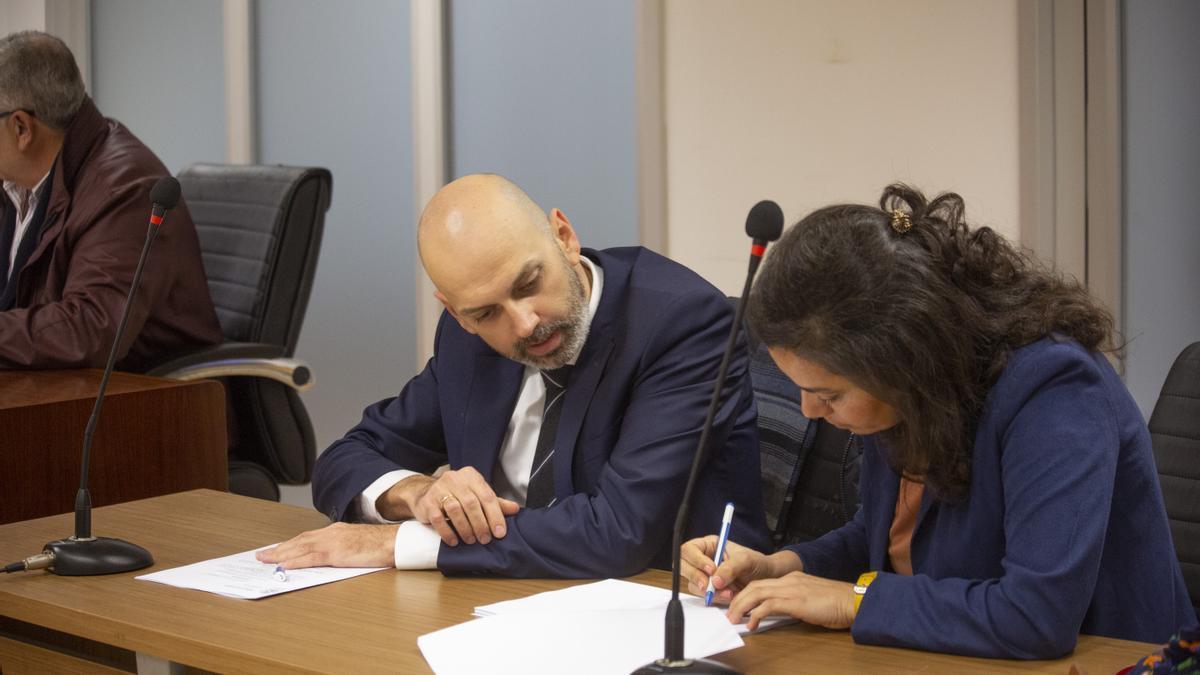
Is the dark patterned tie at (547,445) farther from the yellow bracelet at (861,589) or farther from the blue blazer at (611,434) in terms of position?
the yellow bracelet at (861,589)

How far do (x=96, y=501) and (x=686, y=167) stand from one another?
208 centimetres

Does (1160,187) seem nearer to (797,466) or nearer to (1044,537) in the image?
(797,466)

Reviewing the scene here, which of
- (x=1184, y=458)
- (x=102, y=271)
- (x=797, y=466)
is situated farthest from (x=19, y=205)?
(x=1184, y=458)

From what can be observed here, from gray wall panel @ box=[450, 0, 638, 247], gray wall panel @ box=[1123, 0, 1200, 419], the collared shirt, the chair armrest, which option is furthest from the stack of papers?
gray wall panel @ box=[450, 0, 638, 247]

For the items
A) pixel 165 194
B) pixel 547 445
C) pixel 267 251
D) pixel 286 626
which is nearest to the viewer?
pixel 286 626

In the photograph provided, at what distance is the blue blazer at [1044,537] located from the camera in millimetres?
1383

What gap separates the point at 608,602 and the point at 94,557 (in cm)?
71

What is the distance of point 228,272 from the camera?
326 cm

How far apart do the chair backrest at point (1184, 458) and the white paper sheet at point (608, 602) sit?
0.73 meters

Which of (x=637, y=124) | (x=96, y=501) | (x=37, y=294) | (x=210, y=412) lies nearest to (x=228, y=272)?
(x=37, y=294)

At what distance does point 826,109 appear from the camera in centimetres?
372

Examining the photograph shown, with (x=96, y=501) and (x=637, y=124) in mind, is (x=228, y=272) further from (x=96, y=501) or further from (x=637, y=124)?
(x=637, y=124)

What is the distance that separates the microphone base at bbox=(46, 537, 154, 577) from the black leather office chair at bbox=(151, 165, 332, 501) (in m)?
1.24

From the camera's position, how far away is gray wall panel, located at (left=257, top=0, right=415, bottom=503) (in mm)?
4582
